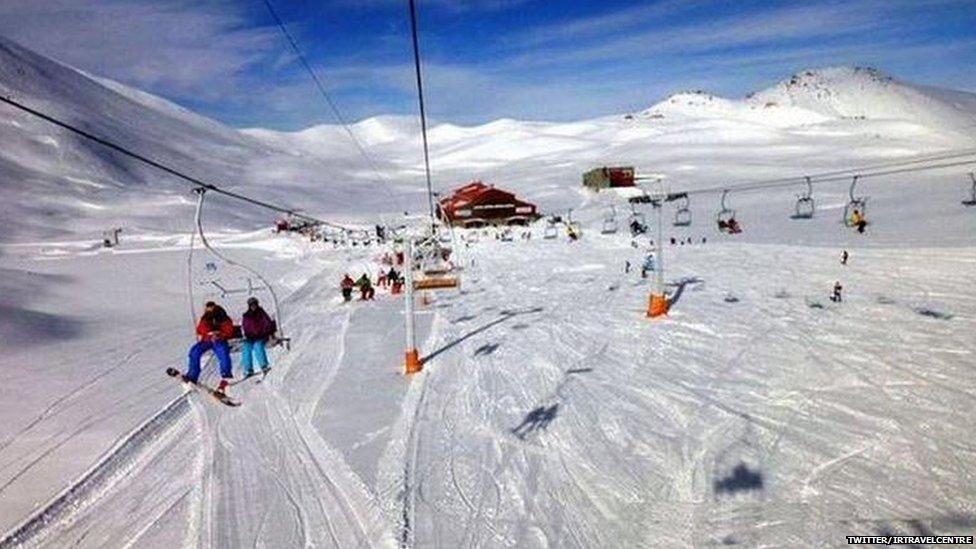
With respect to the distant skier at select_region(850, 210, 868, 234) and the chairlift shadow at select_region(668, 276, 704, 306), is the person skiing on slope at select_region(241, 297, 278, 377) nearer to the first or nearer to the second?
the chairlift shadow at select_region(668, 276, 704, 306)

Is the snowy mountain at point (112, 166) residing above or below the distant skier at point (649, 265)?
above

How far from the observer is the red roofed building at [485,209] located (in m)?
75.5

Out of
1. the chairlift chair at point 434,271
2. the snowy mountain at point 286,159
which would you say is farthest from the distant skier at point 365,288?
the snowy mountain at point 286,159

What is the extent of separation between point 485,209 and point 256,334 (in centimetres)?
6372

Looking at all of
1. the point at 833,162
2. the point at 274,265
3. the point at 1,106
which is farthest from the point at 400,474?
the point at 1,106

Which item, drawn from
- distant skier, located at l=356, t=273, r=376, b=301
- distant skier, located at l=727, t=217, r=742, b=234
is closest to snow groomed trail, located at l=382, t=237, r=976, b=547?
distant skier, located at l=356, t=273, r=376, b=301

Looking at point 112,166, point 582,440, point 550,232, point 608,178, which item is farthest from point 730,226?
point 112,166

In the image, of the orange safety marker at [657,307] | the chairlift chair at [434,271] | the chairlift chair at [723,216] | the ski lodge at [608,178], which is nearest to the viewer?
the orange safety marker at [657,307]

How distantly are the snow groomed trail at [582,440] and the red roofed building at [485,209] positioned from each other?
51.1 meters

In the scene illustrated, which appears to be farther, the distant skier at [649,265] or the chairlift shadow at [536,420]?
the distant skier at [649,265]

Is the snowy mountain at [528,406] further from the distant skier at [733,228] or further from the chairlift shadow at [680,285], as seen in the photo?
the distant skier at [733,228]

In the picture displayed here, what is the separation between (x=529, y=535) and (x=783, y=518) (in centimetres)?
371

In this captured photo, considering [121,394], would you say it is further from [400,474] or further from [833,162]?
[833,162]

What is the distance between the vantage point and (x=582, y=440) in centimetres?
1313
